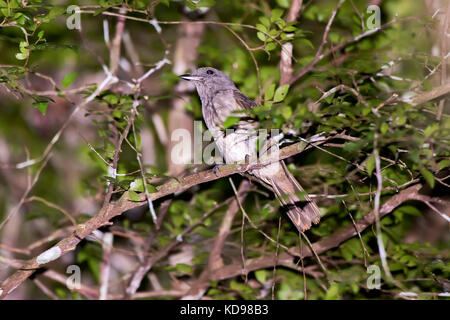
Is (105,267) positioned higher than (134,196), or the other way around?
(134,196)

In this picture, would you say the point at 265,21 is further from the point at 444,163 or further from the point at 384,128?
the point at 444,163

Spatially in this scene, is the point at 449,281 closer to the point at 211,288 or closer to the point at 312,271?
the point at 312,271

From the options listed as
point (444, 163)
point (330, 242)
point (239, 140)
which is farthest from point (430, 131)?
point (239, 140)

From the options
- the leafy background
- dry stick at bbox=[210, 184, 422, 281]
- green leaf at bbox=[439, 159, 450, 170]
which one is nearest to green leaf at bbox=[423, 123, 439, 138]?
the leafy background

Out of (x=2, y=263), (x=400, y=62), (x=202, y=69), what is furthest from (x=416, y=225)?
(x=2, y=263)

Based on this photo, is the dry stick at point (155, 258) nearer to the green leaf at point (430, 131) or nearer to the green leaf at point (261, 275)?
the green leaf at point (261, 275)

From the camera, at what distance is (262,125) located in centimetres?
270

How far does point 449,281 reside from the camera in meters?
3.55

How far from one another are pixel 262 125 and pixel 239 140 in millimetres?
1590

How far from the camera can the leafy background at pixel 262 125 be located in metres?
3.13

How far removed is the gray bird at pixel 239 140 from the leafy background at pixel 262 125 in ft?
0.57

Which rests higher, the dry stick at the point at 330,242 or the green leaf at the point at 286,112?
the green leaf at the point at 286,112

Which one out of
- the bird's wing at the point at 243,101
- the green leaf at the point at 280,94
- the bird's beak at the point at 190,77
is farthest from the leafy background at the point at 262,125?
the bird's wing at the point at 243,101

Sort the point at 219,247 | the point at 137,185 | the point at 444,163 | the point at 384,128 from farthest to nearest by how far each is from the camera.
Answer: the point at 219,247
the point at 137,185
the point at 444,163
the point at 384,128
